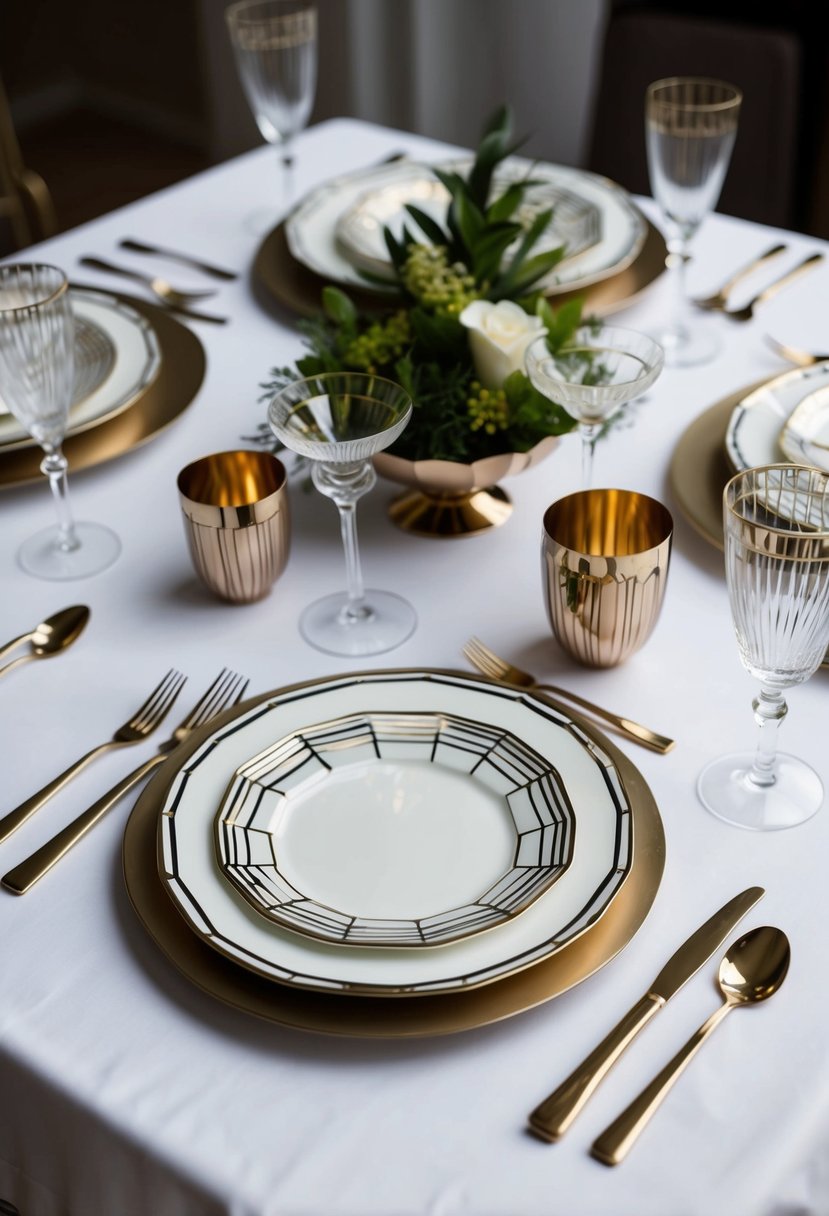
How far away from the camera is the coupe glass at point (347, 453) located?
82 centimetres

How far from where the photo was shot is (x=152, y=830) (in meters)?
0.74

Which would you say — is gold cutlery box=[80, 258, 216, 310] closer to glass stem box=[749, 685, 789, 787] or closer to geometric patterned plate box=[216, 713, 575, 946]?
geometric patterned plate box=[216, 713, 575, 946]

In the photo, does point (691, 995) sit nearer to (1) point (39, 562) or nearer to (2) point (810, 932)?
(2) point (810, 932)

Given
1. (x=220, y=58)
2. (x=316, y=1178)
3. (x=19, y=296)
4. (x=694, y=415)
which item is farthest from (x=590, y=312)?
(x=220, y=58)

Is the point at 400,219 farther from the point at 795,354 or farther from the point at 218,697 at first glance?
the point at 218,697

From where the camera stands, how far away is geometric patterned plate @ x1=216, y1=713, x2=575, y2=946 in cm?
67

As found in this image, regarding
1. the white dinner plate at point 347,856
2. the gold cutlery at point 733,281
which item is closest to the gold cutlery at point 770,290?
the gold cutlery at point 733,281

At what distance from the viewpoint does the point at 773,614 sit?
0.69 meters

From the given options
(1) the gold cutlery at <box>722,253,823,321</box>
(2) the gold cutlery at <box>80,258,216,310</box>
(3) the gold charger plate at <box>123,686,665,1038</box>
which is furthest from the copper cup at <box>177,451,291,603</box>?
(1) the gold cutlery at <box>722,253,823,321</box>

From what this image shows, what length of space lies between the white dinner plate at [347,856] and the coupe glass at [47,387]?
11.2 inches

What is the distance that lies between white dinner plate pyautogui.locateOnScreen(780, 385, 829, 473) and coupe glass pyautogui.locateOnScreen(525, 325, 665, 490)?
15cm

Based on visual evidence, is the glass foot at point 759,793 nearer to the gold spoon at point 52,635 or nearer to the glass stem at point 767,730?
the glass stem at point 767,730

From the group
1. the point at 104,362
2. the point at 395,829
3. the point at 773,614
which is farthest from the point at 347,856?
the point at 104,362

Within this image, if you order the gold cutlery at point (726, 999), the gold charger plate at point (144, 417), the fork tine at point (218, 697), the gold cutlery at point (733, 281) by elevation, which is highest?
the gold cutlery at point (726, 999)
